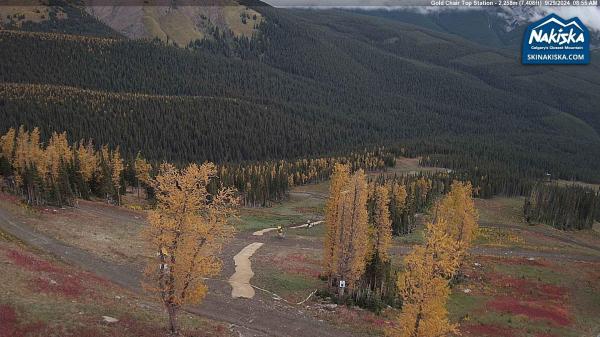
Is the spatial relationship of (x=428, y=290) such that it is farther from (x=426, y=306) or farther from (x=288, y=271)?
(x=288, y=271)

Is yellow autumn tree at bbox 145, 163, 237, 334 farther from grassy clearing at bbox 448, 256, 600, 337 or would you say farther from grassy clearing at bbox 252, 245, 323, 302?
grassy clearing at bbox 448, 256, 600, 337

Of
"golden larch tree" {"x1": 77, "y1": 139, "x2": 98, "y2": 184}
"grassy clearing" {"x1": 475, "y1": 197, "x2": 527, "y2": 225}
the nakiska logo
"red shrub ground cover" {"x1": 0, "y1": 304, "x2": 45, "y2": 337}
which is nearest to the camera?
"red shrub ground cover" {"x1": 0, "y1": 304, "x2": 45, "y2": 337}

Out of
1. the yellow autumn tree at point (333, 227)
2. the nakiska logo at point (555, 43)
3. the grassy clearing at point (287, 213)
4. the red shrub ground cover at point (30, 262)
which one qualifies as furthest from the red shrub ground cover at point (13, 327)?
the grassy clearing at point (287, 213)

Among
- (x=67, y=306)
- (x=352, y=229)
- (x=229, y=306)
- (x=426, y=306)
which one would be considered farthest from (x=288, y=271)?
(x=67, y=306)

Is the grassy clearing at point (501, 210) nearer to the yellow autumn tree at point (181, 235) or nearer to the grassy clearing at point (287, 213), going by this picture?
the grassy clearing at point (287, 213)

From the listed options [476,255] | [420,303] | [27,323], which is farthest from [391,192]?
[27,323]

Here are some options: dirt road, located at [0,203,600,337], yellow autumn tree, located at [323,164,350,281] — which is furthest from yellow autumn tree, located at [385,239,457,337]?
yellow autumn tree, located at [323,164,350,281]
